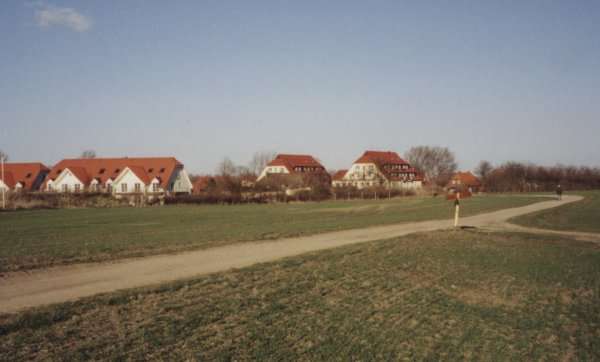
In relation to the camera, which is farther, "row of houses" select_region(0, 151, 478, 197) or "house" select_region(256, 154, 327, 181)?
"house" select_region(256, 154, 327, 181)

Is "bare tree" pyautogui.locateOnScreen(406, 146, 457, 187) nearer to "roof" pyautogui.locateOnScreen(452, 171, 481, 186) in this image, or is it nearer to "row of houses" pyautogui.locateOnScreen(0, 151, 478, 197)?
"roof" pyautogui.locateOnScreen(452, 171, 481, 186)

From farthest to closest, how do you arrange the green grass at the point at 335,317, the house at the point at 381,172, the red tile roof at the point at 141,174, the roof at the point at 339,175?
the roof at the point at 339,175 < the house at the point at 381,172 < the red tile roof at the point at 141,174 < the green grass at the point at 335,317

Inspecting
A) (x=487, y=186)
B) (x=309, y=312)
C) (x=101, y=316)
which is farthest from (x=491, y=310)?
(x=487, y=186)

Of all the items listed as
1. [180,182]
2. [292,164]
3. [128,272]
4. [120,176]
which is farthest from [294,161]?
[128,272]

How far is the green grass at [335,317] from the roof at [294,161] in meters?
90.6

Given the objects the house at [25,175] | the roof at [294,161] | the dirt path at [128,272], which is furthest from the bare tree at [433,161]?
the dirt path at [128,272]

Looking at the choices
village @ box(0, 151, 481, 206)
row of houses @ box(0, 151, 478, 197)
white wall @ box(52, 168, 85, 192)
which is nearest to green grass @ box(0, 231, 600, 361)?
village @ box(0, 151, 481, 206)

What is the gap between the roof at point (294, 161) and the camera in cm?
10375

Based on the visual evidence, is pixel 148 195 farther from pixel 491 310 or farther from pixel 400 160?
pixel 400 160

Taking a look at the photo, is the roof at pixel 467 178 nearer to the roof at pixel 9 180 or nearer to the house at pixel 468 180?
the house at pixel 468 180

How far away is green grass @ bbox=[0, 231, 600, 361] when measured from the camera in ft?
19.9

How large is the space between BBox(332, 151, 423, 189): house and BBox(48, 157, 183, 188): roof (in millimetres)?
29635

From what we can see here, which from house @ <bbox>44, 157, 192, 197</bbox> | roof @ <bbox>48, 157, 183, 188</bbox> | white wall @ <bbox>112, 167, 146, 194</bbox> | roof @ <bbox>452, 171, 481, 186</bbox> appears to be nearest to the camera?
white wall @ <bbox>112, 167, 146, 194</bbox>

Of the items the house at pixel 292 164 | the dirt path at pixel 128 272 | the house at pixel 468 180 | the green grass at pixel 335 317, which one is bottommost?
the green grass at pixel 335 317
